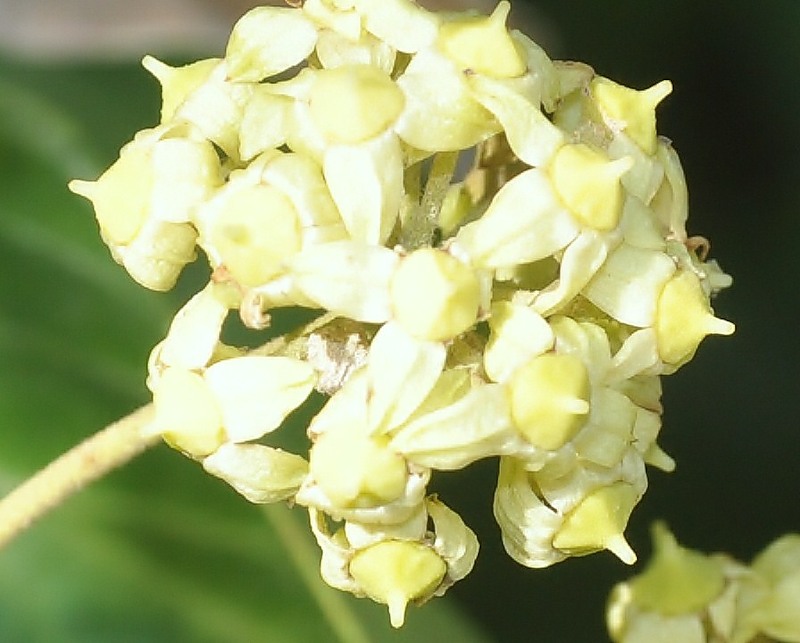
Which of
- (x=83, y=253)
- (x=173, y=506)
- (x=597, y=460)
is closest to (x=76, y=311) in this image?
(x=83, y=253)

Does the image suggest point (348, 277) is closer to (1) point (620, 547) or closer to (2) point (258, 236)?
(2) point (258, 236)

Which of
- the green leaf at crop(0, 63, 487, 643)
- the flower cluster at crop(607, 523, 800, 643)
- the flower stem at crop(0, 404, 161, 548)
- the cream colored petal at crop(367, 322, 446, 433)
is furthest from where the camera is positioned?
the green leaf at crop(0, 63, 487, 643)

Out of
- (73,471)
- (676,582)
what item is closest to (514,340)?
(73,471)

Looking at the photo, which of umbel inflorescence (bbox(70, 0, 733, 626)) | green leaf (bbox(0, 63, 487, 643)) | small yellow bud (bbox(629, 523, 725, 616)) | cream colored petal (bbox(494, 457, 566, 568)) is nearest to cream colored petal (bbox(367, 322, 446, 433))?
umbel inflorescence (bbox(70, 0, 733, 626))

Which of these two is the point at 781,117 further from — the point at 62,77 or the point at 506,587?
the point at 62,77

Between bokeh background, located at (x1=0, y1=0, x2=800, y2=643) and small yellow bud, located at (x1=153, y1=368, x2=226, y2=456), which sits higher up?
small yellow bud, located at (x1=153, y1=368, x2=226, y2=456)

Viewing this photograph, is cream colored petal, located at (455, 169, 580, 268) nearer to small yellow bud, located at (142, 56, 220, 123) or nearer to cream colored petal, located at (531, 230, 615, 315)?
cream colored petal, located at (531, 230, 615, 315)

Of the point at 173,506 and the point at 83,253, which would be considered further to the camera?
the point at 83,253

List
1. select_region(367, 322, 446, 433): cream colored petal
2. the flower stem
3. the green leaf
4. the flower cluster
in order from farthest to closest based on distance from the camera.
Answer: the green leaf
the flower cluster
the flower stem
select_region(367, 322, 446, 433): cream colored petal
